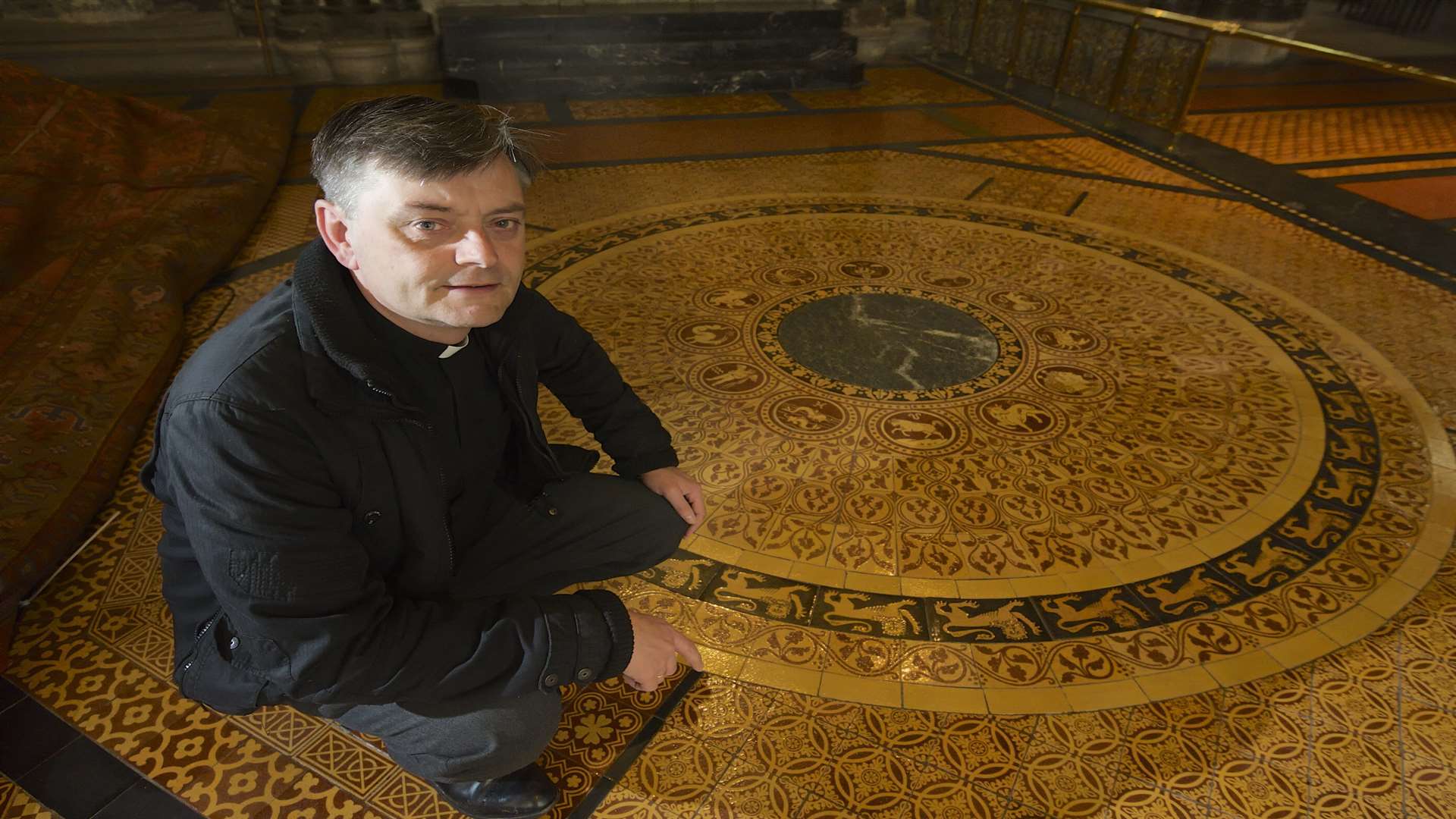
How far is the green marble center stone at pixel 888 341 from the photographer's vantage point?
9.15 feet

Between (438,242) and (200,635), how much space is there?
0.73m

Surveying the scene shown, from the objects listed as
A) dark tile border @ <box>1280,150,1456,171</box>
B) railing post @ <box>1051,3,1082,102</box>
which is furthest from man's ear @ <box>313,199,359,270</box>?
railing post @ <box>1051,3,1082,102</box>

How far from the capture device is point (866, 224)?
157 inches

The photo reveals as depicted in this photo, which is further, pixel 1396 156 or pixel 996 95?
pixel 996 95

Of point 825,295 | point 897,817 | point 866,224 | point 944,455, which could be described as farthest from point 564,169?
point 897,817

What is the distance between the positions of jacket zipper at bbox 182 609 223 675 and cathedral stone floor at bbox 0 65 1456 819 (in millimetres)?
414

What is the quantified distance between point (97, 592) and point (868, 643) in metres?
1.85

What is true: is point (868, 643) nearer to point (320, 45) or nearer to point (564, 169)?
point (564, 169)

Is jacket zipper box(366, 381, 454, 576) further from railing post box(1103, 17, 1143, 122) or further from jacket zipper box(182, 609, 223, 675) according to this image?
railing post box(1103, 17, 1143, 122)

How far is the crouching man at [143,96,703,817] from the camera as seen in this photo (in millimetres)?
958

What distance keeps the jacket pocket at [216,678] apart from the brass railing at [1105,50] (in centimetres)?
571

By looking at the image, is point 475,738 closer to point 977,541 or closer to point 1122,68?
point 977,541

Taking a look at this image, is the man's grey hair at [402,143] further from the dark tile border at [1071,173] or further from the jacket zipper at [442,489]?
the dark tile border at [1071,173]

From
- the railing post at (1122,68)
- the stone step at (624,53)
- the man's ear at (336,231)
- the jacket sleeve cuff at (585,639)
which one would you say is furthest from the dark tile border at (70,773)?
the railing post at (1122,68)
